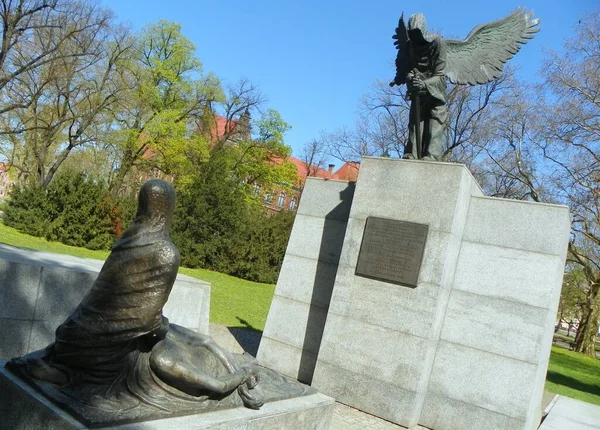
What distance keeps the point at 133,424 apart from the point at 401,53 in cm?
761

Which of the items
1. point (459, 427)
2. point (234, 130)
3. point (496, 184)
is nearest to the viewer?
point (459, 427)

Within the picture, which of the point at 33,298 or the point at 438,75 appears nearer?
the point at 33,298

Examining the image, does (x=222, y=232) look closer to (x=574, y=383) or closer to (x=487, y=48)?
(x=574, y=383)

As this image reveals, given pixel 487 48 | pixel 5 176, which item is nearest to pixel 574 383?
pixel 487 48

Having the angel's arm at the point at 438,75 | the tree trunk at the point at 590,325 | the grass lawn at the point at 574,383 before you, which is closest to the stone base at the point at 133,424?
the angel's arm at the point at 438,75

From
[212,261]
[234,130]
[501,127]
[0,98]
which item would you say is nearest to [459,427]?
[212,261]

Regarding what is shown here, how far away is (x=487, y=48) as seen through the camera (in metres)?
8.51

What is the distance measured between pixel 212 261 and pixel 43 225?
7172 millimetres

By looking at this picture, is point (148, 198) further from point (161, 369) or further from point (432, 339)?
point (432, 339)

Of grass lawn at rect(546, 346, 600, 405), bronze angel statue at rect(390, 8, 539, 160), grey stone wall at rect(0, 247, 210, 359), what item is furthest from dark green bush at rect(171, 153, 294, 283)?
grey stone wall at rect(0, 247, 210, 359)

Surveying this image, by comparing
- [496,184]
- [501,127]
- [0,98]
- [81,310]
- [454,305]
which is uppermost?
[501,127]


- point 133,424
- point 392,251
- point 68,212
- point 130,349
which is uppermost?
point 392,251

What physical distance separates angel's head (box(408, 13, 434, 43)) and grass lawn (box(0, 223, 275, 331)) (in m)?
7.11

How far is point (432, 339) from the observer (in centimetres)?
687
